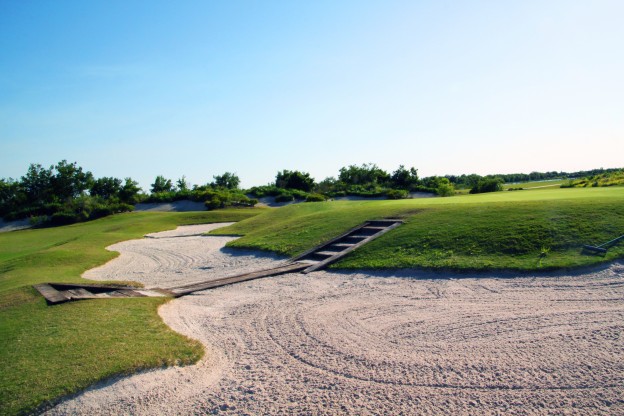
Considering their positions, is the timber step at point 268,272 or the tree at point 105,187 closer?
the timber step at point 268,272

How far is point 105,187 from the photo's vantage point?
62.5 m

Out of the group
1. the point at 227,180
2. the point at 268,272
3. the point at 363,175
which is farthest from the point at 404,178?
the point at 268,272

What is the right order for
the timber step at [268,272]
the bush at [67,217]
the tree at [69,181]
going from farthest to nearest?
the tree at [69,181], the bush at [67,217], the timber step at [268,272]

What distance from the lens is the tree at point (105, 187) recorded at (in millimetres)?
61938

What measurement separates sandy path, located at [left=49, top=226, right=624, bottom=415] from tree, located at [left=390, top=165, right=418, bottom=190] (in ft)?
193

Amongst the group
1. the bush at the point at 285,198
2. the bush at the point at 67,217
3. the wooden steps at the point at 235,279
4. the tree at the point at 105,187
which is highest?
the tree at the point at 105,187

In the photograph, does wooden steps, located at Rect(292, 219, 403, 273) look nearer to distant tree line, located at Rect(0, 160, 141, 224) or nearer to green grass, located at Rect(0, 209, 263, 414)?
green grass, located at Rect(0, 209, 263, 414)

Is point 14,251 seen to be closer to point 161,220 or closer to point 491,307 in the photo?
point 161,220

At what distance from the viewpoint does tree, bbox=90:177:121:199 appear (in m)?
61.9

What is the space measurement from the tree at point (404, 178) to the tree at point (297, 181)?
50.1 ft

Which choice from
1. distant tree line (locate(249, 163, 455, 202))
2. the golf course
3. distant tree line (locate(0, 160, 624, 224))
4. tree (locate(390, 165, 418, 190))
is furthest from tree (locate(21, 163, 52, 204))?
tree (locate(390, 165, 418, 190))

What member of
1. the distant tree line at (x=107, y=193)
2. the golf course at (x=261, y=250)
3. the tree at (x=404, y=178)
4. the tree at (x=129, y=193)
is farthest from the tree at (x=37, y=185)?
the tree at (x=404, y=178)

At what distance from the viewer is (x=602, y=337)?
691 cm

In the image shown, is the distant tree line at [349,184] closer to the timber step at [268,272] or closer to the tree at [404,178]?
the tree at [404,178]
